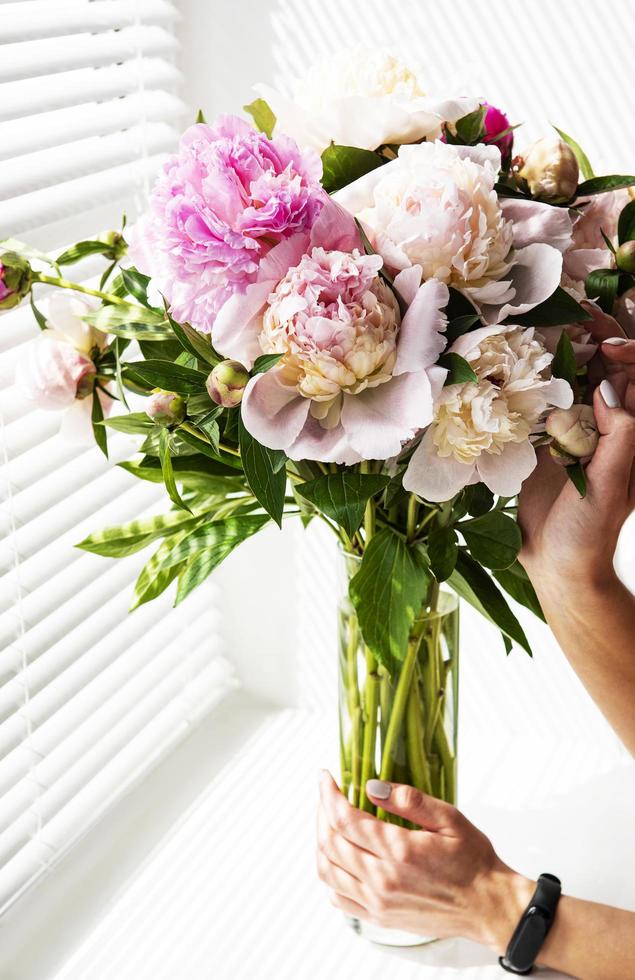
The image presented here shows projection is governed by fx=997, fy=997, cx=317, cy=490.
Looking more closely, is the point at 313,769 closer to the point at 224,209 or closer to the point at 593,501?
the point at 593,501

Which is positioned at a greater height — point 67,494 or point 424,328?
point 424,328

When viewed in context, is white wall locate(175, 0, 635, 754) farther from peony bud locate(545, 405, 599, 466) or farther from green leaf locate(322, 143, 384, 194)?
peony bud locate(545, 405, 599, 466)

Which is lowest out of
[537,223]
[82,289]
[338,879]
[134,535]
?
[338,879]

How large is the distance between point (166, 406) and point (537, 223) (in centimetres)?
27

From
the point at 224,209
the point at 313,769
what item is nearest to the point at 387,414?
the point at 224,209

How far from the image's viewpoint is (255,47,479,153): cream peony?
64cm

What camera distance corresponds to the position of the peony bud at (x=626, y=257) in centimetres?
66

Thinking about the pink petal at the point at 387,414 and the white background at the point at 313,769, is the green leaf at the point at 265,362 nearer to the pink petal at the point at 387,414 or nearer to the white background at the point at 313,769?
the pink petal at the point at 387,414

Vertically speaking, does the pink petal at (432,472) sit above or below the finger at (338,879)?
above

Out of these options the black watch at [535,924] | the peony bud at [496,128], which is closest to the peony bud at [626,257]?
the peony bud at [496,128]

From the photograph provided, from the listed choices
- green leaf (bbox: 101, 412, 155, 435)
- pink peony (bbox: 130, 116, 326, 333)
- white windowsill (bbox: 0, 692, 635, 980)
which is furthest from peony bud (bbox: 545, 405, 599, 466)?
white windowsill (bbox: 0, 692, 635, 980)

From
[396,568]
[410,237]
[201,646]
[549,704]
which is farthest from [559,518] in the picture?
[201,646]

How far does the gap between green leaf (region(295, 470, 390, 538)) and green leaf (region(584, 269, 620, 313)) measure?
7.4 inches

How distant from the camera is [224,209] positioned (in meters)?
0.56
